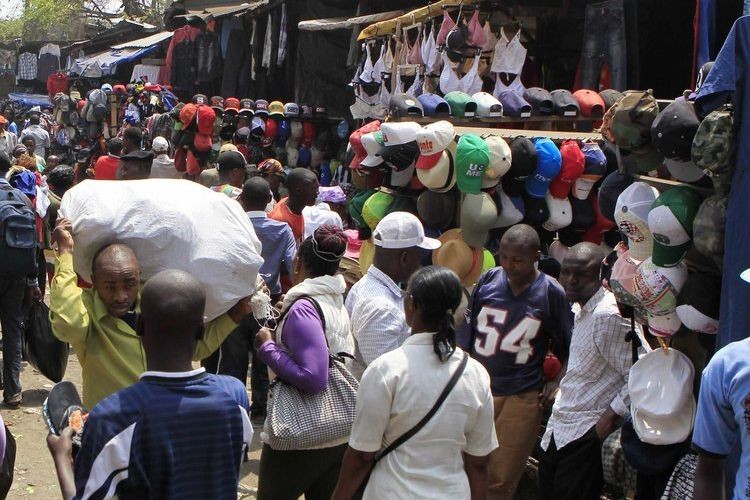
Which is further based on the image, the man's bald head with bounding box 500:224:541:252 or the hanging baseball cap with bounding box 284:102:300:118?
the hanging baseball cap with bounding box 284:102:300:118

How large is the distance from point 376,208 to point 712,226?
281cm

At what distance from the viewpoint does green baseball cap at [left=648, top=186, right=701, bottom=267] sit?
395cm

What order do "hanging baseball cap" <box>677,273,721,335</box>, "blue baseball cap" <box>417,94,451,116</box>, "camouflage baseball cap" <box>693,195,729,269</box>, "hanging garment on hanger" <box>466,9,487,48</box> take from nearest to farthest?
"camouflage baseball cap" <box>693,195,729,269</box>
"hanging baseball cap" <box>677,273,721,335</box>
"blue baseball cap" <box>417,94,451,116</box>
"hanging garment on hanger" <box>466,9,487,48</box>

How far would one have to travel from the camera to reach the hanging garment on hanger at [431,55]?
9516 millimetres

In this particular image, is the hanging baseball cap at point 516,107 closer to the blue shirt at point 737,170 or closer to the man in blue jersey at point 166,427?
the blue shirt at point 737,170

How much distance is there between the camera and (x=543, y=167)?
5.77 metres

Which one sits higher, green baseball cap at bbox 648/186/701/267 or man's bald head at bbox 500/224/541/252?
green baseball cap at bbox 648/186/701/267

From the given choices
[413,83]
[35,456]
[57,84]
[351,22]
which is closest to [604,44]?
[413,83]

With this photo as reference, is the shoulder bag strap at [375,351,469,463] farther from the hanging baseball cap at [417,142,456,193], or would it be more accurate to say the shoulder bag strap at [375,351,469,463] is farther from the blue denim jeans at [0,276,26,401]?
the blue denim jeans at [0,276,26,401]

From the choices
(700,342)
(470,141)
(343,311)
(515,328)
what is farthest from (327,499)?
(470,141)

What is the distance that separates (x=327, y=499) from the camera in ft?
12.8

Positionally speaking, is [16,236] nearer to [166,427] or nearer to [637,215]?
[637,215]

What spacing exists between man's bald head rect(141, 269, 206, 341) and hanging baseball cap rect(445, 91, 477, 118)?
495cm

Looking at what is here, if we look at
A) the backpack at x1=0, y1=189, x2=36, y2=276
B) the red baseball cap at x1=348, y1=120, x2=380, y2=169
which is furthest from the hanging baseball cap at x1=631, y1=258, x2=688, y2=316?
the backpack at x1=0, y1=189, x2=36, y2=276
